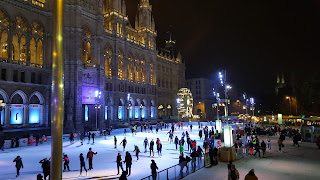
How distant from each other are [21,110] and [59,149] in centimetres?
4141

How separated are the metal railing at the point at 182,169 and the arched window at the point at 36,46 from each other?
37086 millimetres

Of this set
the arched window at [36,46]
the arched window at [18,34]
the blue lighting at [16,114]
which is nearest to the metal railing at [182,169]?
the blue lighting at [16,114]

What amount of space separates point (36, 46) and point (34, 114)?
12.2m

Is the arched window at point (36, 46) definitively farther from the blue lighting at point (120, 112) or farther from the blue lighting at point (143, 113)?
the blue lighting at point (143, 113)

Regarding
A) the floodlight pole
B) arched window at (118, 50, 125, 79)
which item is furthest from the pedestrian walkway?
arched window at (118, 50, 125, 79)

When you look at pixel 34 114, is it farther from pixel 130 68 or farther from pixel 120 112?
pixel 130 68

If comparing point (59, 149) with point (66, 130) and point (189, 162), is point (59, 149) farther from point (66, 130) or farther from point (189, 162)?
point (66, 130)

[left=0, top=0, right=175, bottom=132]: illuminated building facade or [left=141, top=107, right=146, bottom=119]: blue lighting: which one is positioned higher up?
[left=0, top=0, right=175, bottom=132]: illuminated building facade

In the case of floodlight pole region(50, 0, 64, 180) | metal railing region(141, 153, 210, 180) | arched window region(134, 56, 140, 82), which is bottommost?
metal railing region(141, 153, 210, 180)

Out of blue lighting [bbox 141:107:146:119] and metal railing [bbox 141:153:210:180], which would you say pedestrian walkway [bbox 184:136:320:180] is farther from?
blue lighting [bbox 141:107:146:119]

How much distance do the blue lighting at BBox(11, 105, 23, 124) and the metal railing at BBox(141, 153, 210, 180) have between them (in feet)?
113

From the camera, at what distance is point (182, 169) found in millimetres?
14398

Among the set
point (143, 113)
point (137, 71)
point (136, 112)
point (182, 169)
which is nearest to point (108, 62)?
point (137, 71)

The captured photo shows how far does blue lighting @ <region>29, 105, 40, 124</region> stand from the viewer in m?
41.8
